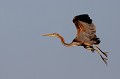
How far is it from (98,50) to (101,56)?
461 mm

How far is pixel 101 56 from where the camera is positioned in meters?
49.6

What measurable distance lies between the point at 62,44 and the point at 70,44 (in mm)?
402

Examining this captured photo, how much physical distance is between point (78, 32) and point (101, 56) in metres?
1.65

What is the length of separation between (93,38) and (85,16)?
1.56m

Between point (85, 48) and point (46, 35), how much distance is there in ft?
6.68

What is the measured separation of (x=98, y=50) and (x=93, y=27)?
3.94 ft

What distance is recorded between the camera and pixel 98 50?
4928 centimetres

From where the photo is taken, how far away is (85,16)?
4838 centimetres

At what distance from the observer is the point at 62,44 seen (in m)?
49.4

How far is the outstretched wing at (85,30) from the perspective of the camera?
48688mm

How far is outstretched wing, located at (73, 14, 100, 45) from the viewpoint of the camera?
1917 inches

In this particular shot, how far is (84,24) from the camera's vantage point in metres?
48.9

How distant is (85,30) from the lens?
49312 mm

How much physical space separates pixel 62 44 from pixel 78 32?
981mm
